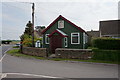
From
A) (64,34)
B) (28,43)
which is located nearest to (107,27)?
(64,34)

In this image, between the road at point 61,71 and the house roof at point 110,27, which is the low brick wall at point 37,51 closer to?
the road at point 61,71

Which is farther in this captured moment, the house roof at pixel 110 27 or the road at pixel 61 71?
the house roof at pixel 110 27

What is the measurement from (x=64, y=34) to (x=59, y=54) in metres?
4.94

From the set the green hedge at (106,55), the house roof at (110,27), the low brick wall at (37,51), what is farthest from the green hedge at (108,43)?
the house roof at (110,27)

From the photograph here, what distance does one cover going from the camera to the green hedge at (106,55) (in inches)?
496

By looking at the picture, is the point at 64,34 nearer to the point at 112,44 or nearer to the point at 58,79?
the point at 112,44

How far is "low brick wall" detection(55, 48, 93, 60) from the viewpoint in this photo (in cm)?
1411

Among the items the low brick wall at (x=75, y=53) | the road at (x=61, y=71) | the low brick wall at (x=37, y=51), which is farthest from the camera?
the low brick wall at (x=37, y=51)

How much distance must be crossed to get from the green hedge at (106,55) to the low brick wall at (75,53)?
654 mm

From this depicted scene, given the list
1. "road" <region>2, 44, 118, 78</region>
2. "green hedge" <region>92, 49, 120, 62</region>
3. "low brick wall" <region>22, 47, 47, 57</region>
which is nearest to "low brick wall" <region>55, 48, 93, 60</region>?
"green hedge" <region>92, 49, 120, 62</region>

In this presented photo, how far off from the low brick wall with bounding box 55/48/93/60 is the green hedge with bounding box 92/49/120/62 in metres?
0.65

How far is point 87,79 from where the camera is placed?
672cm

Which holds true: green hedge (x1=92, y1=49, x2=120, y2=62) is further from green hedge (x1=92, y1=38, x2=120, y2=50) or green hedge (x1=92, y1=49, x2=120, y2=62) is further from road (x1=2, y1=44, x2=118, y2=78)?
road (x1=2, y1=44, x2=118, y2=78)

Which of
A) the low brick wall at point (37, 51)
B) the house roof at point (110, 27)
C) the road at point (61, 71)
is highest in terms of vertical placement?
the house roof at point (110, 27)
